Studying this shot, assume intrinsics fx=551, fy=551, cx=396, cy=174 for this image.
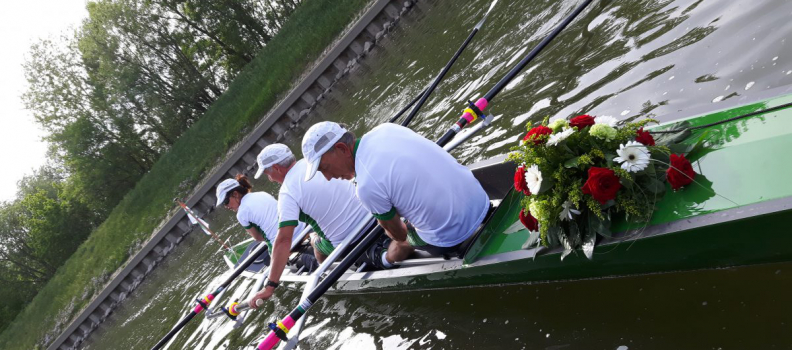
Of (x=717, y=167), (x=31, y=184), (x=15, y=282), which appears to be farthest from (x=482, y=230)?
(x=31, y=184)

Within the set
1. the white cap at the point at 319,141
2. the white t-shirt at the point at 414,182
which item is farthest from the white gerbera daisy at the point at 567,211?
the white cap at the point at 319,141

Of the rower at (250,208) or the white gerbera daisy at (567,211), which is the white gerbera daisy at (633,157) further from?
the rower at (250,208)

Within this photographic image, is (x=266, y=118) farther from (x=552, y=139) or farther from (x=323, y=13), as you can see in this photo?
(x=552, y=139)

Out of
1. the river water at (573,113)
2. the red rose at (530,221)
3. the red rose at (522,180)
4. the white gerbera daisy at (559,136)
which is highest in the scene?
the white gerbera daisy at (559,136)

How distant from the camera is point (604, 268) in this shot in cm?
422

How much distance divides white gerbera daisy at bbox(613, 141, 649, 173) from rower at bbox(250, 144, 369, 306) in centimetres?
318

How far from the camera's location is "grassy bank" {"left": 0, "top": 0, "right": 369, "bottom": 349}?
20.9 m

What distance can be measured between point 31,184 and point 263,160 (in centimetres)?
4899

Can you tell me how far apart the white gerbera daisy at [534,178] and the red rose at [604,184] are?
40cm

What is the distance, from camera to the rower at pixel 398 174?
452cm

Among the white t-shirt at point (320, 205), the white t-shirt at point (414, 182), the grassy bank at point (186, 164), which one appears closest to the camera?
the white t-shirt at point (414, 182)

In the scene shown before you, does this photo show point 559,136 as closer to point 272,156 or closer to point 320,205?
point 320,205

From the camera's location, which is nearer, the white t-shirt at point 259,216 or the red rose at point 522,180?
the red rose at point 522,180

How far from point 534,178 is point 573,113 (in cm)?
334
